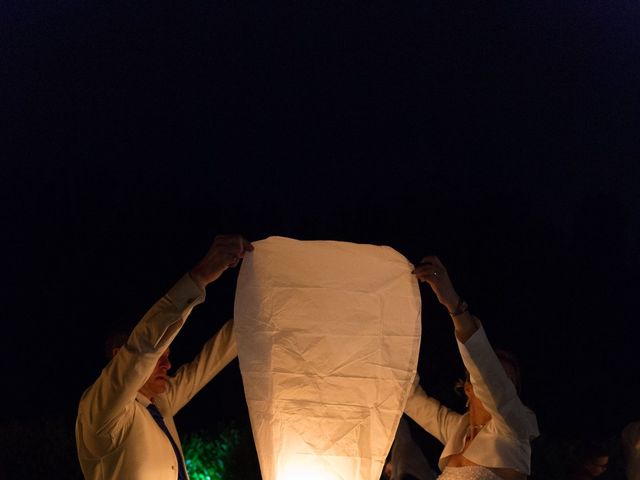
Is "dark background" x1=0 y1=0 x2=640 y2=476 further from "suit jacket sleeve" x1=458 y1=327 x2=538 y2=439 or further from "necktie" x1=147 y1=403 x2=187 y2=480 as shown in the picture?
"suit jacket sleeve" x1=458 y1=327 x2=538 y2=439

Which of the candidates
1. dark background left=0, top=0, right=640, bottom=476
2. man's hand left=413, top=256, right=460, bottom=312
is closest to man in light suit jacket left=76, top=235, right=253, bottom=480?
man's hand left=413, top=256, right=460, bottom=312

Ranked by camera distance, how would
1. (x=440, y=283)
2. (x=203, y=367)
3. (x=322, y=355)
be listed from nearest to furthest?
(x=440, y=283) → (x=322, y=355) → (x=203, y=367)

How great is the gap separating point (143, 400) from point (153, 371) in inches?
4.6

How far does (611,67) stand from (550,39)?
1.89 feet

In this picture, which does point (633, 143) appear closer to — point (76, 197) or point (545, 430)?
point (545, 430)

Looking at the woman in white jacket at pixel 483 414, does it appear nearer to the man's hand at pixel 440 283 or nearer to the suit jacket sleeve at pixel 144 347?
the man's hand at pixel 440 283

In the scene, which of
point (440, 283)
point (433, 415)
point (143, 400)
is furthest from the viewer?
point (433, 415)

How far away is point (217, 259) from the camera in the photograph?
217cm

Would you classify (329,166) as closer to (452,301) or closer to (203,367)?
(203,367)

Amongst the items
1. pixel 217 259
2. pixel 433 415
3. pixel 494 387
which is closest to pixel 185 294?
pixel 217 259

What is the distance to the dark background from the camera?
4812mm

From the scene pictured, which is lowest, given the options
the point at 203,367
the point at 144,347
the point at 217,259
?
the point at 203,367

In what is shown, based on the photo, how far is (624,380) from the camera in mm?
4914

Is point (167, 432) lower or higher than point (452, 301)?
lower
